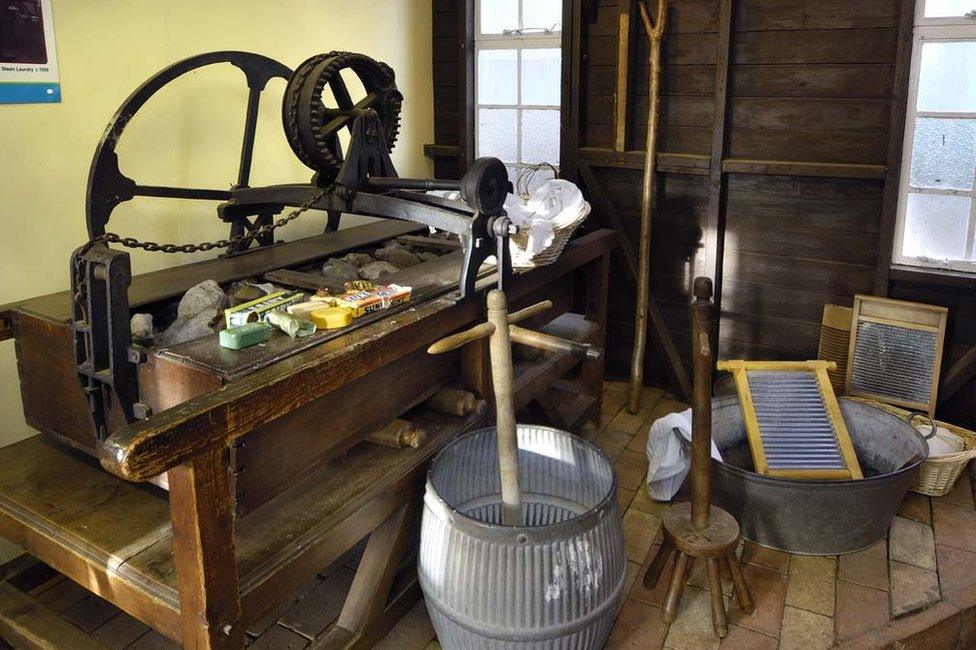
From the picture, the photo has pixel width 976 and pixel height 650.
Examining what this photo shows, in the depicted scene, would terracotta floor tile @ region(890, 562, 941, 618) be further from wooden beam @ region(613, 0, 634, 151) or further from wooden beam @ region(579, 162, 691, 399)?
wooden beam @ region(613, 0, 634, 151)

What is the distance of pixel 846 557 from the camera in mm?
2910

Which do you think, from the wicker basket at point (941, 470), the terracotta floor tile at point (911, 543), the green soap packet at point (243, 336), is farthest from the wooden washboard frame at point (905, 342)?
the green soap packet at point (243, 336)

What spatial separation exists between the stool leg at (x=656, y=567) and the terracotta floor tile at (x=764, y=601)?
0.25 m

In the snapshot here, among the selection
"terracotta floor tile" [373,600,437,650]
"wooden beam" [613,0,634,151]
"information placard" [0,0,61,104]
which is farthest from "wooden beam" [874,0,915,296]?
"information placard" [0,0,61,104]

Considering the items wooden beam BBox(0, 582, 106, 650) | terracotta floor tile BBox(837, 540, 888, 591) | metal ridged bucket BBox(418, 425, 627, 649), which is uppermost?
metal ridged bucket BBox(418, 425, 627, 649)

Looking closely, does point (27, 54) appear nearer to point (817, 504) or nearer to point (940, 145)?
point (817, 504)

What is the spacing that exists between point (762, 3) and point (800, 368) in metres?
1.66

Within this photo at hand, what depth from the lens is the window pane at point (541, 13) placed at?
4211 mm

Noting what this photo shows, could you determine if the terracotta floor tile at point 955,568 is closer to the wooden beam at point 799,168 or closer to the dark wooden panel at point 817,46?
the wooden beam at point 799,168

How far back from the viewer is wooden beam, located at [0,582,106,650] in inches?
85.8

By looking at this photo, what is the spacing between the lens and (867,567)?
9.34 feet

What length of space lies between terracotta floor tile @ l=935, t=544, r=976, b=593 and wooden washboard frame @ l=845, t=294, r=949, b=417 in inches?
32.8

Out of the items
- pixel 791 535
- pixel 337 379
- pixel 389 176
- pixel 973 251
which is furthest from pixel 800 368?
pixel 337 379

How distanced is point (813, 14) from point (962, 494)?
210 cm
